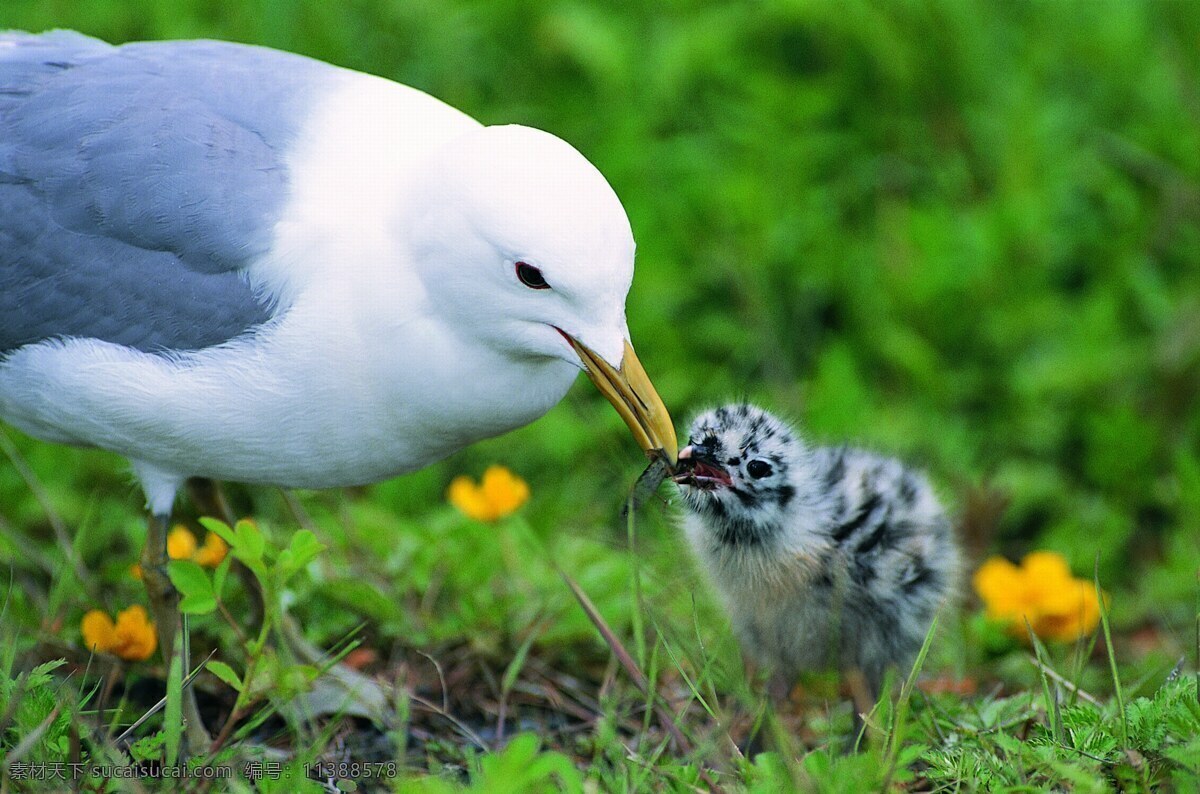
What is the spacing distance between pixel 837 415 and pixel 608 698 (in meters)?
1.90

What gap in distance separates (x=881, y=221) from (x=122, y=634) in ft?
11.8

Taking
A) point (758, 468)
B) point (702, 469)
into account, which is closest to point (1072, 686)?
point (758, 468)

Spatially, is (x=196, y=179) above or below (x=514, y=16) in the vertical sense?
above

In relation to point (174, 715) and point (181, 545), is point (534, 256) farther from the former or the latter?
point (181, 545)

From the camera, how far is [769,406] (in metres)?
4.40

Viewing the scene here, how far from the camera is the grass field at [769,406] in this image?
340cm

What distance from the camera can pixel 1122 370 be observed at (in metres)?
5.59

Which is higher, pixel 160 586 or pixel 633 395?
pixel 633 395

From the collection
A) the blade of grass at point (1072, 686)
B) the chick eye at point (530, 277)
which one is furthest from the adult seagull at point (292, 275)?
the blade of grass at point (1072, 686)

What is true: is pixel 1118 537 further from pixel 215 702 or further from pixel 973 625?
pixel 215 702

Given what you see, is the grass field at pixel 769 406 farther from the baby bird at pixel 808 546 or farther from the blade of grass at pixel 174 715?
the baby bird at pixel 808 546

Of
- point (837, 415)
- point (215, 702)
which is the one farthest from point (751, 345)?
point (215, 702)

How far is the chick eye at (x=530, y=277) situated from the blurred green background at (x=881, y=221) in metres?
1.79

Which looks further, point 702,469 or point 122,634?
point 122,634
